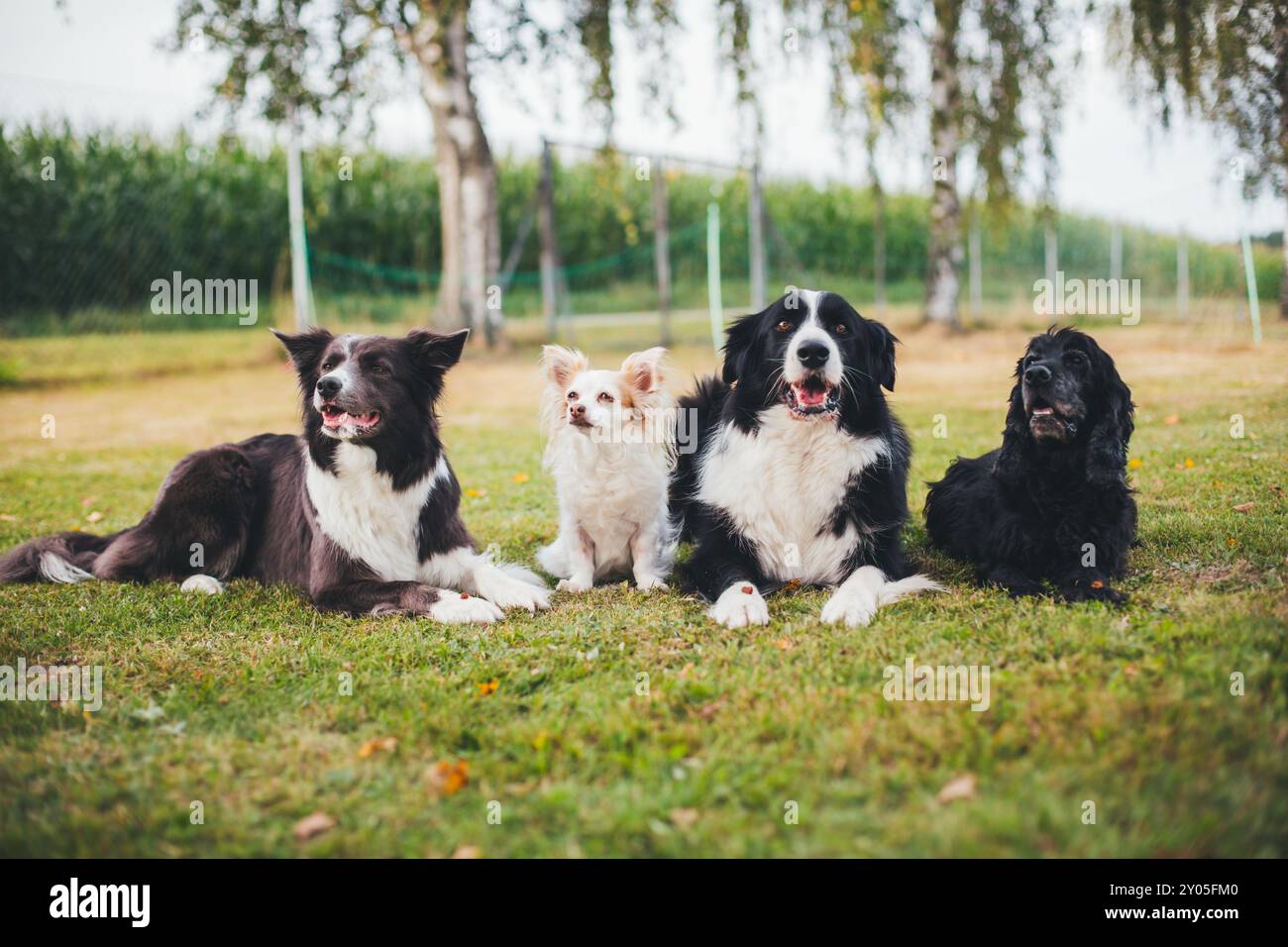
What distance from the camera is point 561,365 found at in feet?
15.2

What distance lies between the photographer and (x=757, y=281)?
14.4 metres

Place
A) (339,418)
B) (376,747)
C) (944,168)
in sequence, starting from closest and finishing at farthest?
(376,747) → (339,418) → (944,168)

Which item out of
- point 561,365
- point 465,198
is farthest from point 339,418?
point 465,198

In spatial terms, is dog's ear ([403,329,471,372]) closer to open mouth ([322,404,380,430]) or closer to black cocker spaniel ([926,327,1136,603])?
open mouth ([322,404,380,430])

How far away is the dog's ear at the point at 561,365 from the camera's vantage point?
4.57m

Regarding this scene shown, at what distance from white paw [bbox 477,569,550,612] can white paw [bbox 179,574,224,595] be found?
4.34ft

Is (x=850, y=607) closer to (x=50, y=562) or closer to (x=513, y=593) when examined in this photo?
(x=513, y=593)

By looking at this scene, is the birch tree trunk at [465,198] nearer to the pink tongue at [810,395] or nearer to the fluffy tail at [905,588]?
the pink tongue at [810,395]

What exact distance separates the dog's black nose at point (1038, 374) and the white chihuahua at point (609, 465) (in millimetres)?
1721

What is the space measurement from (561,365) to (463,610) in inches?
55.2

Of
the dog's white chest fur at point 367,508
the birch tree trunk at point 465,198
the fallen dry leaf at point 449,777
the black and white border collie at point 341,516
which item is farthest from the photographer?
the birch tree trunk at point 465,198

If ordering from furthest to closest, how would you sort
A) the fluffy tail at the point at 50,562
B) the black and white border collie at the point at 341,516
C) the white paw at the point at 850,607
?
the fluffy tail at the point at 50,562, the black and white border collie at the point at 341,516, the white paw at the point at 850,607

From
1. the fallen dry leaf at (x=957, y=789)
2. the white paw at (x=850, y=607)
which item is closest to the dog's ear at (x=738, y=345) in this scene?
the white paw at (x=850, y=607)

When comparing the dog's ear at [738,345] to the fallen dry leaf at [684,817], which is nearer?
the fallen dry leaf at [684,817]
